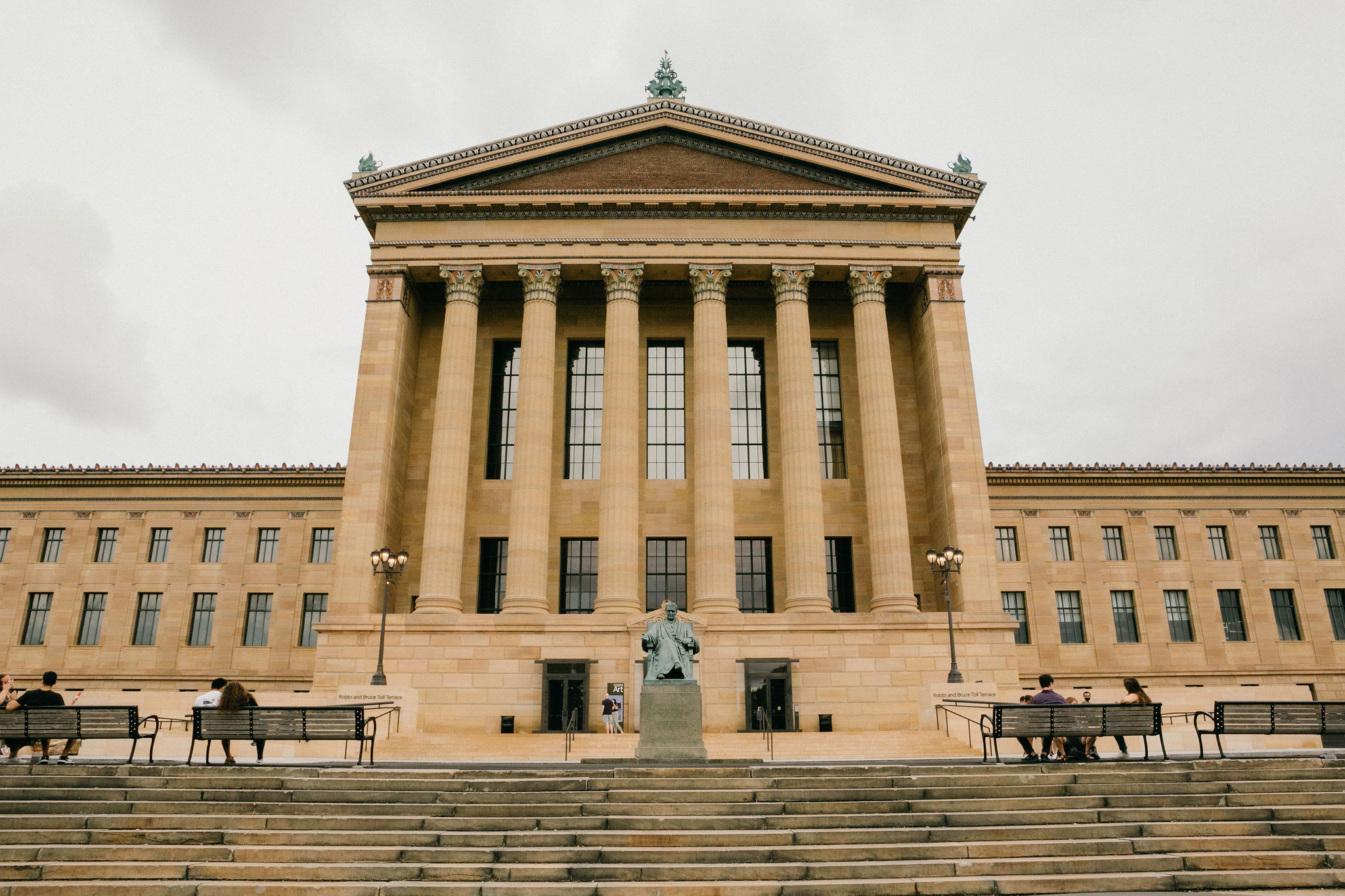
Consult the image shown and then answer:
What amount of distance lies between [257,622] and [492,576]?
17.4 metres

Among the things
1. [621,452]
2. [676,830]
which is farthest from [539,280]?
[676,830]

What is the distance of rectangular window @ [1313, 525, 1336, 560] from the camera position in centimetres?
4697

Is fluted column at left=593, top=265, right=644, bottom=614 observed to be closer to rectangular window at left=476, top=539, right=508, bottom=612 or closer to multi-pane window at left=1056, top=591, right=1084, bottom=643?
rectangular window at left=476, top=539, right=508, bottom=612

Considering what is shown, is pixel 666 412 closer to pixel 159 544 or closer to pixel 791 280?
pixel 791 280

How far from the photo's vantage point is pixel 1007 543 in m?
46.1

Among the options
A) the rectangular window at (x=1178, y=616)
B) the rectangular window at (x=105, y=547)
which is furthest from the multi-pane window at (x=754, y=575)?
the rectangular window at (x=105, y=547)

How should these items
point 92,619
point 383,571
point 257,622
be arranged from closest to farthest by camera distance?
point 383,571 < point 257,622 < point 92,619

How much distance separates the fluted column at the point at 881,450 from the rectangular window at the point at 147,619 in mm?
35639

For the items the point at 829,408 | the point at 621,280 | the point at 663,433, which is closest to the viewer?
the point at 621,280

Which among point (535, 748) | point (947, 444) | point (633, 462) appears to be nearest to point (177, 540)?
point (633, 462)

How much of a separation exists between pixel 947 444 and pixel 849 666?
933cm

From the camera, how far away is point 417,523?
35.5m

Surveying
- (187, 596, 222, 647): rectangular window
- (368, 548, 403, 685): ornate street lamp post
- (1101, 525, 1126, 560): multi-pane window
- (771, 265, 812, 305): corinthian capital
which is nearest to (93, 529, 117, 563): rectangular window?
(187, 596, 222, 647): rectangular window

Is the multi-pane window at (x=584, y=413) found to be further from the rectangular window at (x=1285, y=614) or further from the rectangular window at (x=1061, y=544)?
the rectangular window at (x=1285, y=614)
